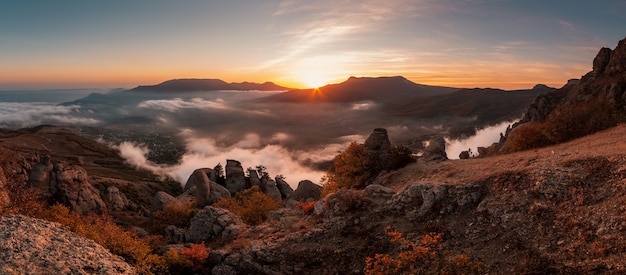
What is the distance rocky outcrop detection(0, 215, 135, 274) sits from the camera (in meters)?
21.3

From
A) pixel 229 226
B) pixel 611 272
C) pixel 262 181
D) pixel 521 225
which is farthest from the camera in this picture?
pixel 262 181

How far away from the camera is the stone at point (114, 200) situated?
468 feet

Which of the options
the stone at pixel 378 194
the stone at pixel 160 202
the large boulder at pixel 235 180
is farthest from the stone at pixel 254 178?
the stone at pixel 378 194

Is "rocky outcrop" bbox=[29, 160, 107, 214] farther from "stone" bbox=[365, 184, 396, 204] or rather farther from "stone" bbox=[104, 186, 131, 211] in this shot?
"stone" bbox=[365, 184, 396, 204]

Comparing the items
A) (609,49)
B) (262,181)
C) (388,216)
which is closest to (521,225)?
(388,216)

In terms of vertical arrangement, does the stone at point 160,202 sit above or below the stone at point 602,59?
below

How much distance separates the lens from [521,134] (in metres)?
52.9

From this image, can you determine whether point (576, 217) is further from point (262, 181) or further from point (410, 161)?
point (262, 181)

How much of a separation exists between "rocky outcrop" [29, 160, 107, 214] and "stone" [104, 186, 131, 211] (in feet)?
83.9

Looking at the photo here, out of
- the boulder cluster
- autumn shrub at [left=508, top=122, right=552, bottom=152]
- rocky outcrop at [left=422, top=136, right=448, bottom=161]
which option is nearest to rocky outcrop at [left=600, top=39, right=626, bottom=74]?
autumn shrub at [left=508, top=122, right=552, bottom=152]

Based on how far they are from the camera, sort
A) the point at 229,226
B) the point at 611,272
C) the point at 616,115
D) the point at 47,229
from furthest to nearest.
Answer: the point at 616,115, the point at 229,226, the point at 47,229, the point at 611,272

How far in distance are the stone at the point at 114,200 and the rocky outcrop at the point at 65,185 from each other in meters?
25.6

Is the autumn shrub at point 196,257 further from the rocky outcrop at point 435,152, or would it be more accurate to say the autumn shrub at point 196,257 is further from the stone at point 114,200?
the stone at point 114,200

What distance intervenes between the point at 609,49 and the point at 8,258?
12288cm
